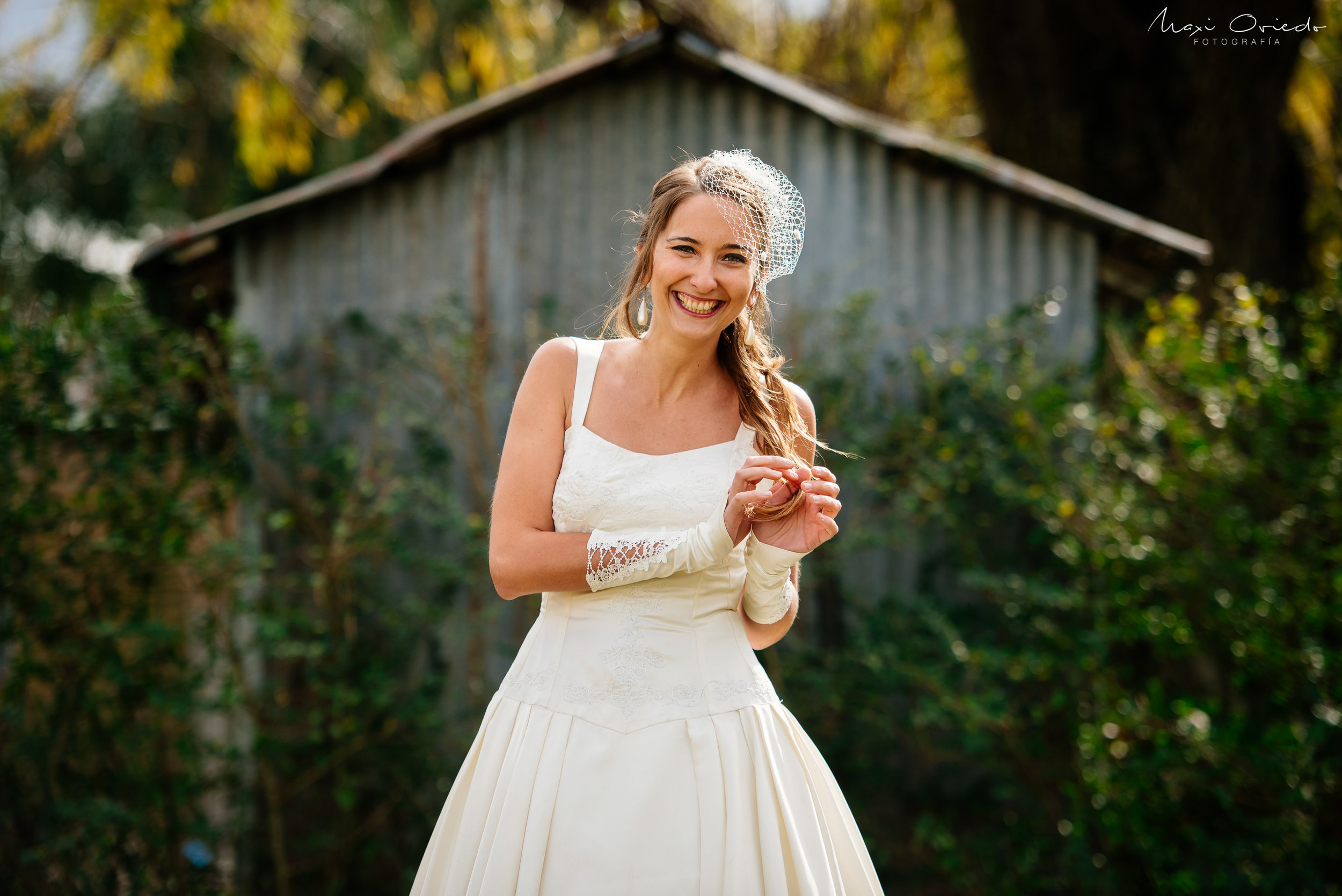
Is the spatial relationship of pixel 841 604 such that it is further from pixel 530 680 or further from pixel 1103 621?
pixel 530 680

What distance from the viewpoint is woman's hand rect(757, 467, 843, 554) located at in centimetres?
219

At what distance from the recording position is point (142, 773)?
4293 millimetres

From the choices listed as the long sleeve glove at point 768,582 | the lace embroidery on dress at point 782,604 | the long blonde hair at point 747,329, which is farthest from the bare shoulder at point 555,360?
the lace embroidery on dress at point 782,604

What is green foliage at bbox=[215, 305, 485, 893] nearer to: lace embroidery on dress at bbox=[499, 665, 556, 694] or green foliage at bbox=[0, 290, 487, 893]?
green foliage at bbox=[0, 290, 487, 893]

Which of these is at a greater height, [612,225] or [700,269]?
[612,225]

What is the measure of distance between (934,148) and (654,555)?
3778mm

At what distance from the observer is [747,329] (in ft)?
8.61

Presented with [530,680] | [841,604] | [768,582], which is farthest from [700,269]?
[841,604]

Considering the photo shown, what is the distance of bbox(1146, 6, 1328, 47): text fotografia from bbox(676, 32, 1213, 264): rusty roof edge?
6.62 ft

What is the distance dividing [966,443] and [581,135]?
108 inches

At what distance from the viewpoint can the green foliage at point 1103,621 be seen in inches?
156

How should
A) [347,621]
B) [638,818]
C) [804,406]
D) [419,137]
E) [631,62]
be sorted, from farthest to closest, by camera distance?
1. [631,62]
2. [419,137]
3. [347,621]
4. [804,406]
5. [638,818]

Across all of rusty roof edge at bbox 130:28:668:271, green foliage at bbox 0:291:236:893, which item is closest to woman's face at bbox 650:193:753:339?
green foliage at bbox 0:291:236:893

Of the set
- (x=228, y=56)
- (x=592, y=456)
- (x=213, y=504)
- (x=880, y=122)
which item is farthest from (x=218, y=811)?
(x=228, y=56)
